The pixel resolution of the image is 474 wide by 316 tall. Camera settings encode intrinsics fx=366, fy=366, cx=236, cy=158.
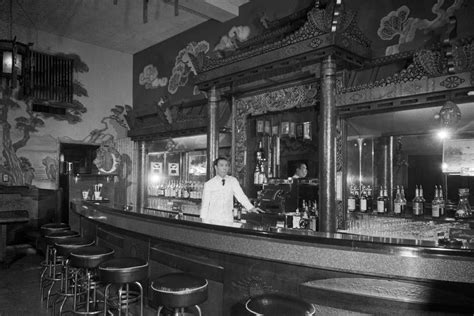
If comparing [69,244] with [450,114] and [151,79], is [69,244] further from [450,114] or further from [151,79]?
[151,79]

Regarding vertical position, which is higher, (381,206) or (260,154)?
(260,154)

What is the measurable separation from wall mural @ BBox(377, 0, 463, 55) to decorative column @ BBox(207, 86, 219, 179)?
239cm

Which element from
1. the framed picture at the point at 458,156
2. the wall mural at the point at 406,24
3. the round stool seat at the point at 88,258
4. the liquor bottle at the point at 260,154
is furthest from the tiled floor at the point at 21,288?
the wall mural at the point at 406,24

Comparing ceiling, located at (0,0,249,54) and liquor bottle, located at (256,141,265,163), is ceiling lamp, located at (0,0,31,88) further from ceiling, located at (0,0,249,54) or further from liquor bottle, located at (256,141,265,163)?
liquor bottle, located at (256,141,265,163)

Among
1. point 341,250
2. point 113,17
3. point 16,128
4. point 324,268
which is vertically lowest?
point 324,268

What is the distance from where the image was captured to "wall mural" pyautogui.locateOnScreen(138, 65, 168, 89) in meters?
8.27

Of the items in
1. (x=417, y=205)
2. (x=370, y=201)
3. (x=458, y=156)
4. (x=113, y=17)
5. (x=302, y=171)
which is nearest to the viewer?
(x=458, y=156)

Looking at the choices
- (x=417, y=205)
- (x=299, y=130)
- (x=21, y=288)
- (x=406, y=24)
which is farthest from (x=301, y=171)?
(x=21, y=288)

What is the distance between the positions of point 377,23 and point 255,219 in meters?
2.87

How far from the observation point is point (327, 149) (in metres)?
3.88

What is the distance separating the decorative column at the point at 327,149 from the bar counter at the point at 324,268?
1449 millimetres

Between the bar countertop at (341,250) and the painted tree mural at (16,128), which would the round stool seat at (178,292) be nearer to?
the bar countertop at (341,250)

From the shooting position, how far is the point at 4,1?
22.0ft

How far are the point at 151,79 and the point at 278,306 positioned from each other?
748 centimetres
